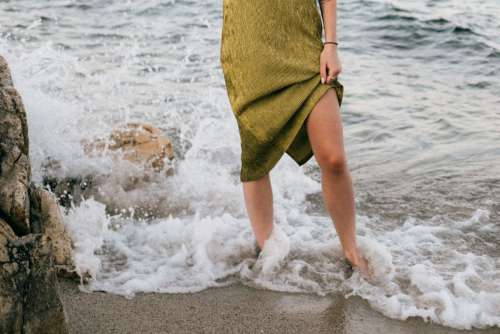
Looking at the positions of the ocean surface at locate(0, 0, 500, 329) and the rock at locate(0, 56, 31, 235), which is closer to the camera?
the rock at locate(0, 56, 31, 235)

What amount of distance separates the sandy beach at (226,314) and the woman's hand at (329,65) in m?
1.02

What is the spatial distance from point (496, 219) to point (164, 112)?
3.38 meters

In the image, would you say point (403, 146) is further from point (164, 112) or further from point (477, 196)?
point (164, 112)

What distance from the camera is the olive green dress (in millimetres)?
2938

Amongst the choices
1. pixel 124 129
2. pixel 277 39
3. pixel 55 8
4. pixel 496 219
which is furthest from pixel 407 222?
pixel 55 8

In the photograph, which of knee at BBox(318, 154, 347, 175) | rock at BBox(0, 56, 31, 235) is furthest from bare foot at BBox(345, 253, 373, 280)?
rock at BBox(0, 56, 31, 235)

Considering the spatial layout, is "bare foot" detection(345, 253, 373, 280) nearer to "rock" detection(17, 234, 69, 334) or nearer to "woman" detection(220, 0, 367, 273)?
"woman" detection(220, 0, 367, 273)

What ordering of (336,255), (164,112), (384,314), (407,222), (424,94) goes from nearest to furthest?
(384,314)
(336,255)
(407,222)
(164,112)
(424,94)

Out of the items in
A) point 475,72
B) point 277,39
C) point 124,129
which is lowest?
point 475,72

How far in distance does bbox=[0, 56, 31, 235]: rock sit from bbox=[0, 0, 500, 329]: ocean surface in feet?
2.76

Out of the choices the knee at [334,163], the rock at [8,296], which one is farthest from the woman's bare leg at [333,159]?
the rock at [8,296]

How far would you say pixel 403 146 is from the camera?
5789 mm

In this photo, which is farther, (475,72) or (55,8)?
(55,8)

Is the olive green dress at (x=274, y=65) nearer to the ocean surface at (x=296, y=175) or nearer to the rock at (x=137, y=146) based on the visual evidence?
the ocean surface at (x=296, y=175)
